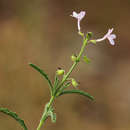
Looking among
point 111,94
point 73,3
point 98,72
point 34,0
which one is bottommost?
point 111,94

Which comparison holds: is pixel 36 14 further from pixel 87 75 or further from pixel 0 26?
pixel 87 75

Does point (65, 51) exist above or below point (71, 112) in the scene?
above

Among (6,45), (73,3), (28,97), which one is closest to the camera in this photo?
(28,97)

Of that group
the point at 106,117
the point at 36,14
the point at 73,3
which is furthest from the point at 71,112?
the point at 73,3

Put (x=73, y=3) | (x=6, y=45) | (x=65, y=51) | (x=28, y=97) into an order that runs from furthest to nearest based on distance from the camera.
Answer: (x=73, y=3) → (x=65, y=51) → (x=6, y=45) → (x=28, y=97)

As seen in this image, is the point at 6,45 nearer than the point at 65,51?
Yes

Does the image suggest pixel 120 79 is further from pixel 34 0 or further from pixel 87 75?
pixel 34 0
